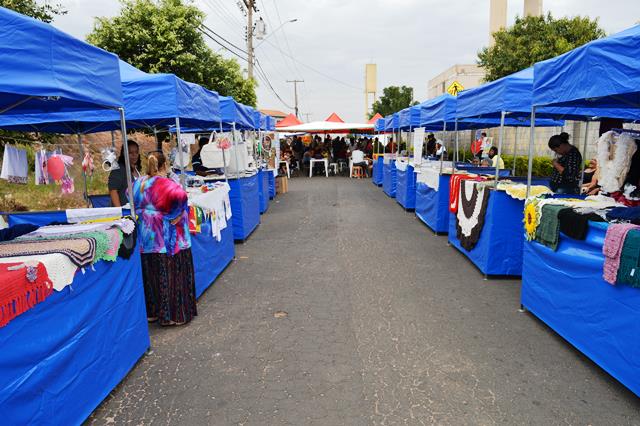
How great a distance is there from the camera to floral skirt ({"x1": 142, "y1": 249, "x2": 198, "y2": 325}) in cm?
472

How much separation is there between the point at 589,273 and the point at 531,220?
1112mm

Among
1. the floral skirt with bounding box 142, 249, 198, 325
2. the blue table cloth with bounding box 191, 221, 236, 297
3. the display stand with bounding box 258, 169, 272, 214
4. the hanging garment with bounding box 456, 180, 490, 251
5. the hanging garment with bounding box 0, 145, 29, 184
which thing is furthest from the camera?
the display stand with bounding box 258, 169, 272, 214

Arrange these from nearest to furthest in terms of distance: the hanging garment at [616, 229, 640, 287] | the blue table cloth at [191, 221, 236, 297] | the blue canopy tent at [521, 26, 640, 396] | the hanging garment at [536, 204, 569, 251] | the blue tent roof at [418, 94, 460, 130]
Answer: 1. the hanging garment at [616, 229, 640, 287]
2. the blue canopy tent at [521, 26, 640, 396]
3. the hanging garment at [536, 204, 569, 251]
4. the blue table cloth at [191, 221, 236, 297]
5. the blue tent roof at [418, 94, 460, 130]

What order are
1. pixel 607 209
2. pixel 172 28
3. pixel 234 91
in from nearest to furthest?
pixel 607 209, pixel 172 28, pixel 234 91

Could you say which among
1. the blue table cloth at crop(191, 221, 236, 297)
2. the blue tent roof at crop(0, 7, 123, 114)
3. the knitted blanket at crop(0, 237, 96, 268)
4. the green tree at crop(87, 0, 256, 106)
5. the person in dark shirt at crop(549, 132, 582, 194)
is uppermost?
the green tree at crop(87, 0, 256, 106)

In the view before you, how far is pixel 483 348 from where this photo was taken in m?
4.24

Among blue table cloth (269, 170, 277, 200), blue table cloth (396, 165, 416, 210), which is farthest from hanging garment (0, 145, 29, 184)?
blue table cloth (269, 170, 277, 200)

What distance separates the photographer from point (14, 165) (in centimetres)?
546

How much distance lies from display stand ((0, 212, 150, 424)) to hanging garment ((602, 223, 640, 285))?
13.1 feet

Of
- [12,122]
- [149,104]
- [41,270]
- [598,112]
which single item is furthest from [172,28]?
[41,270]

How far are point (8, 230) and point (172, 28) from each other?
1212cm

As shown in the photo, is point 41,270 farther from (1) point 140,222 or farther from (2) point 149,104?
(2) point 149,104

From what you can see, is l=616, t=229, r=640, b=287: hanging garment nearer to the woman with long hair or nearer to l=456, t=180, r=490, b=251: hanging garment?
l=456, t=180, r=490, b=251: hanging garment

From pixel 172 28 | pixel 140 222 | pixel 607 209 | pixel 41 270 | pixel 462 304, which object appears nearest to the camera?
pixel 41 270
